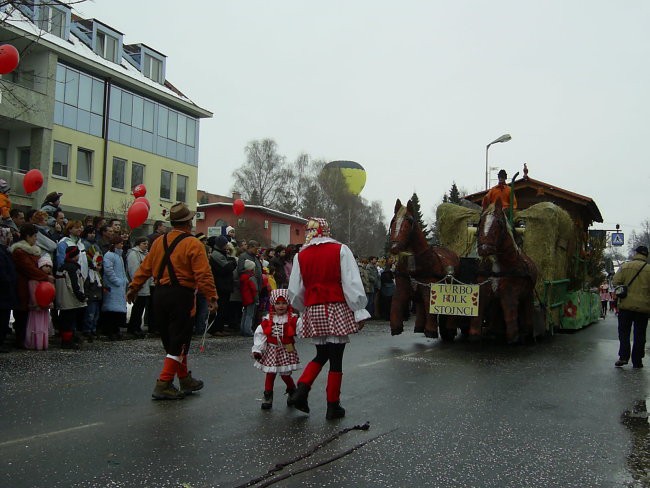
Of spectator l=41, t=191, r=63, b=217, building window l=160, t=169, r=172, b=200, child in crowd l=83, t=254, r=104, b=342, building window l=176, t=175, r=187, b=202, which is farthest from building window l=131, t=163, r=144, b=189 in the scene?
child in crowd l=83, t=254, r=104, b=342

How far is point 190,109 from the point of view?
40.1 m

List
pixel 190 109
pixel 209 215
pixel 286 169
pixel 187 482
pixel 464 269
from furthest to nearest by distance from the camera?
1. pixel 286 169
2. pixel 209 215
3. pixel 190 109
4. pixel 464 269
5. pixel 187 482

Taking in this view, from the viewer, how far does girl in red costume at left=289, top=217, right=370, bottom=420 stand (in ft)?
20.8

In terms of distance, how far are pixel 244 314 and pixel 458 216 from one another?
4.90 m

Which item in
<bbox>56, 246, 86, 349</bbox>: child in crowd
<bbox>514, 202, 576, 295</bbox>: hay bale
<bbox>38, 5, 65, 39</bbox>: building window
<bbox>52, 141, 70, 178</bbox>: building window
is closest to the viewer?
<bbox>56, 246, 86, 349</bbox>: child in crowd

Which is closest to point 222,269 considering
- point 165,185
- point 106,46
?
point 106,46

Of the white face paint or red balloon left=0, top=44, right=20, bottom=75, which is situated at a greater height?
red balloon left=0, top=44, right=20, bottom=75

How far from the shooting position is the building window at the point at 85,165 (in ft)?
110

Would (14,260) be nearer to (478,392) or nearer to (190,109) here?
(478,392)

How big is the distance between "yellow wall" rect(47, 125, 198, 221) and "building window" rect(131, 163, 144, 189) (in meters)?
0.21

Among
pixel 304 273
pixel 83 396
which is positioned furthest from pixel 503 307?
pixel 83 396

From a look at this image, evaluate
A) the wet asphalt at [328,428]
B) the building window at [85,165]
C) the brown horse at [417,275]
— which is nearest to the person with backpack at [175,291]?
the wet asphalt at [328,428]

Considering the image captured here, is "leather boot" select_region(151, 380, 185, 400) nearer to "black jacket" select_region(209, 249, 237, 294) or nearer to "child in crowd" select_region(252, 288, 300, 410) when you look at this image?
"child in crowd" select_region(252, 288, 300, 410)

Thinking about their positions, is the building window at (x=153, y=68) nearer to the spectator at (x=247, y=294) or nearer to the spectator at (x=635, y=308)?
the spectator at (x=247, y=294)
